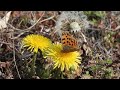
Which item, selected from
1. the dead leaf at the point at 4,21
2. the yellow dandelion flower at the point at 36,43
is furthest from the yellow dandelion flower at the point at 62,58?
the dead leaf at the point at 4,21

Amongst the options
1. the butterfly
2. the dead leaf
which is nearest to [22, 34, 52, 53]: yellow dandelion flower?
the butterfly

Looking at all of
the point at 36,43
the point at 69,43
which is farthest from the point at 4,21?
the point at 69,43

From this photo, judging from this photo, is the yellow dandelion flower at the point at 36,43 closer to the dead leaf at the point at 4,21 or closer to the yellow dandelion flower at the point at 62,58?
the yellow dandelion flower at the point at 62,58

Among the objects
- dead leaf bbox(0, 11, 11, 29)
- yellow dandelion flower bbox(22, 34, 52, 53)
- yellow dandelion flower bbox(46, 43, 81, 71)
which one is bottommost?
yellow dandelion flower bbox(46, 43, 81, 71)

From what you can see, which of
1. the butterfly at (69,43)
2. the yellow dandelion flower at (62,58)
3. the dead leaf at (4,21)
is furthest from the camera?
the dead leaf at (4,21)

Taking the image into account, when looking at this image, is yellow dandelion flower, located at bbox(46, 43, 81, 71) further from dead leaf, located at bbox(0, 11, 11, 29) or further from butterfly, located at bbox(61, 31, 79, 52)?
dead leaf, located at bbox(0, 11, 11, 29)

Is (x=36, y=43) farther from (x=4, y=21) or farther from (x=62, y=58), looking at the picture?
(x=4, y=21)
